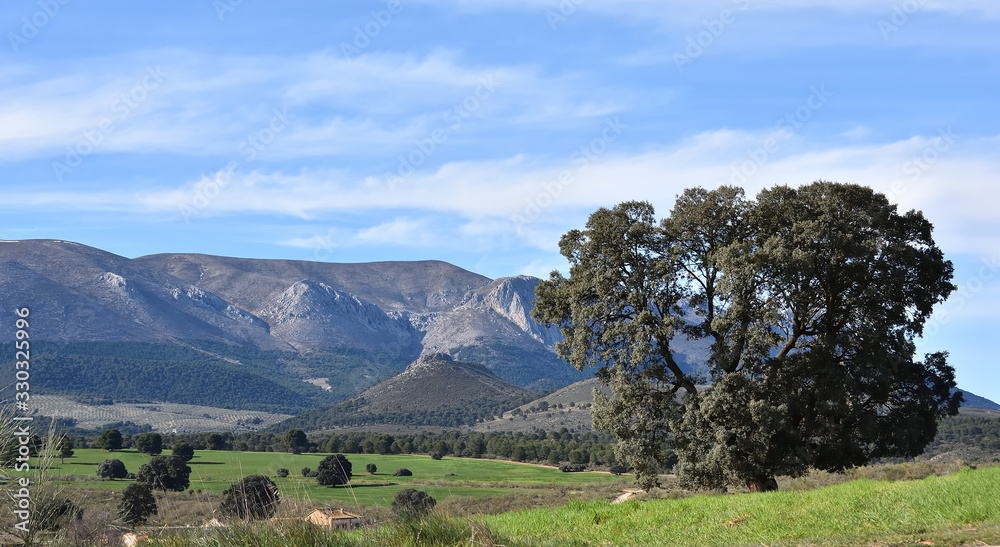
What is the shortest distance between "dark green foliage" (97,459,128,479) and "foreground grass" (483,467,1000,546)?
186 feet

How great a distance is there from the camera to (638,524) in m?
14.7

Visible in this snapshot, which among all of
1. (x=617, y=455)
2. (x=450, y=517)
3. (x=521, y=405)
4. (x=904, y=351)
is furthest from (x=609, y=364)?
(x=521, y=405)

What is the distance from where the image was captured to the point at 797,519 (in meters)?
13.5

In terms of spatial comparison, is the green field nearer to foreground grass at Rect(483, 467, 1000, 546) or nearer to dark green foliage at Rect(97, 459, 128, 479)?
dark green foliage at Rect(97, 459, 128, 479)

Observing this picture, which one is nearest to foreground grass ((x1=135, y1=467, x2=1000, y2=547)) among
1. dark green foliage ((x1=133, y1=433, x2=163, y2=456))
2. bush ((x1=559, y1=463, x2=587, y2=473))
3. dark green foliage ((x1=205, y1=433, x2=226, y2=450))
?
bush ((x1=559, y1=463, x2=587, y2=473))

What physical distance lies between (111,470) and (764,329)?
58296mm

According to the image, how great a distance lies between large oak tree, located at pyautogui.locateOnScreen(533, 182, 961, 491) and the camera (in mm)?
24578

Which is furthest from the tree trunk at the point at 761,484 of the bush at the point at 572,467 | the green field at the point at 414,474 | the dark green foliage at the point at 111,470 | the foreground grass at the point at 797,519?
the bush at the point at 572,467

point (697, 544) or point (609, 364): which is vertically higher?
point (609, 364)

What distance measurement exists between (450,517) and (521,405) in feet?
610

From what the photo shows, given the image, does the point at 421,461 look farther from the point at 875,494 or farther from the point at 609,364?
the point at 875,494

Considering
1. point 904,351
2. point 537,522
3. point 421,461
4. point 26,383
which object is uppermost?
point 904,351

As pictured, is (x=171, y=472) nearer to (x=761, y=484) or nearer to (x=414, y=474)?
(x=414, y=474)

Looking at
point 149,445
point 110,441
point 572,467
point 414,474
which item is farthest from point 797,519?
point 110,441
